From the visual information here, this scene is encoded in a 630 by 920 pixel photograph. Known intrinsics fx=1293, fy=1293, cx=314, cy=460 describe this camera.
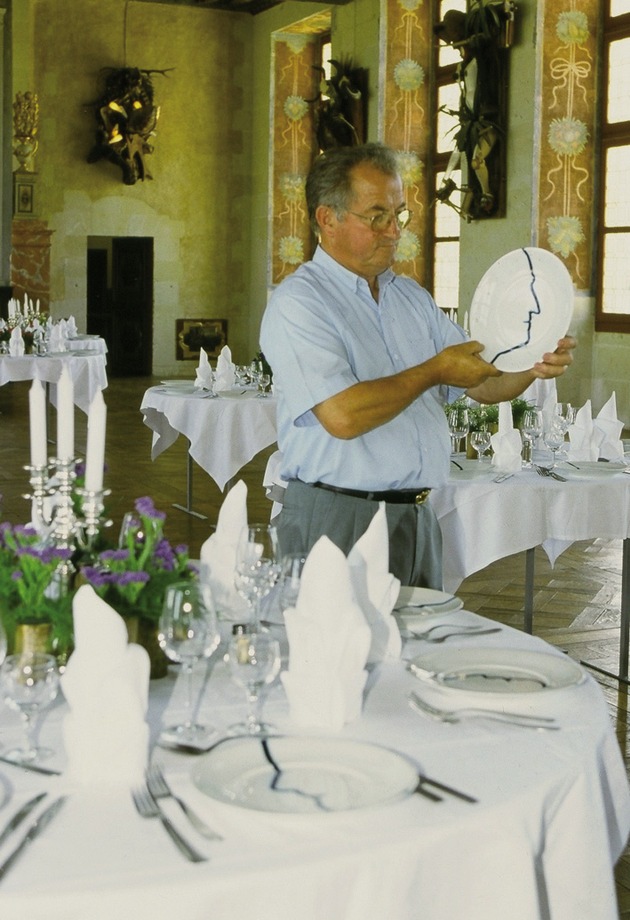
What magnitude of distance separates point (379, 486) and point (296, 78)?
50.7 feet

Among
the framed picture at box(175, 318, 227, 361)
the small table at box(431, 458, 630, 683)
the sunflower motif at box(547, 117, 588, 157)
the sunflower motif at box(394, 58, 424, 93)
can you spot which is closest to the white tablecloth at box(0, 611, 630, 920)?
the small table at box(431, 458, 630, 683)

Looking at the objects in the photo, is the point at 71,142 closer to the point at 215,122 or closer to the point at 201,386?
the point at 215,122

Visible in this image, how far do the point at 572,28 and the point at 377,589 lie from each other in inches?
414

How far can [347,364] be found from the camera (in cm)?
270

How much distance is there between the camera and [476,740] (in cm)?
172

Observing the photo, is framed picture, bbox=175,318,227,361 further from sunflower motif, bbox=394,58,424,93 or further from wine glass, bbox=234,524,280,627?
wine glass, bbox=234,524,280,627

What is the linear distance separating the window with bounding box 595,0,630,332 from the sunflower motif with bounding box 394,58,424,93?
307 cm

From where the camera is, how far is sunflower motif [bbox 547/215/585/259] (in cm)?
1177

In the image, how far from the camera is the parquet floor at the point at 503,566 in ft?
15.6

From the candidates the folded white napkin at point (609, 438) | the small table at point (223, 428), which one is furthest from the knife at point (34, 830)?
the small table at point (223, 428)

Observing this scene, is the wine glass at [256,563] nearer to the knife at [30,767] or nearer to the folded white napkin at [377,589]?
the folded white napkin at [377,589]

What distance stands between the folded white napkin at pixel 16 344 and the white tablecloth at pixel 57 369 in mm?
101

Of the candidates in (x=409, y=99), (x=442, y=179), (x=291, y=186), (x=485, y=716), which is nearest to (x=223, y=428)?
(x=485, y=716)

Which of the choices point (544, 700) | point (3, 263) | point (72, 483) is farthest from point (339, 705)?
point (3, 263)
